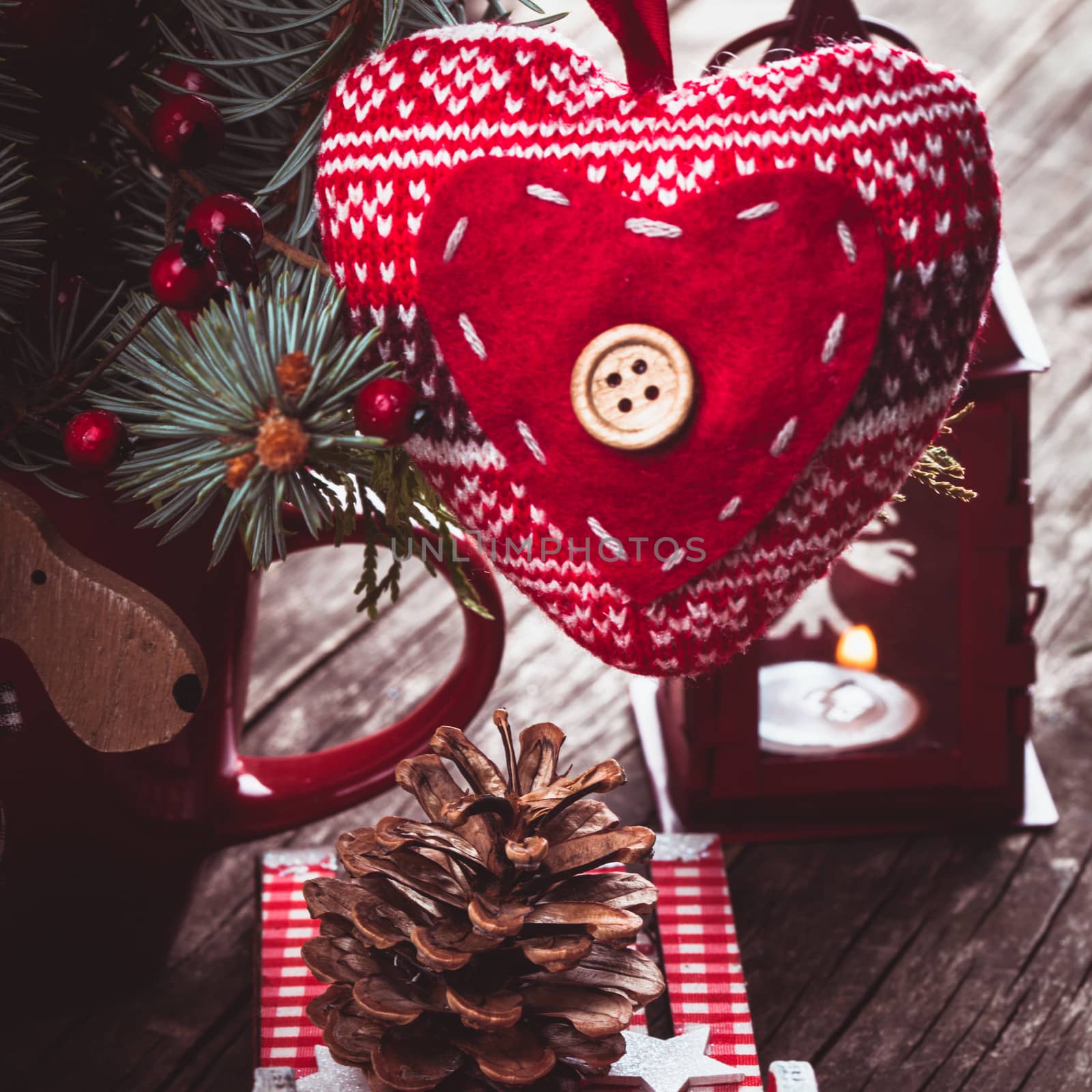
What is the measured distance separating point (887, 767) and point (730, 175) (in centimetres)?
40

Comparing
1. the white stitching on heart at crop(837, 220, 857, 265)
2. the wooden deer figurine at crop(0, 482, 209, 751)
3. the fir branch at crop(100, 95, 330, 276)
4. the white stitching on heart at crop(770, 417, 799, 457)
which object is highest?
the white stitching on heart at crop(837, 220, 857, 265)

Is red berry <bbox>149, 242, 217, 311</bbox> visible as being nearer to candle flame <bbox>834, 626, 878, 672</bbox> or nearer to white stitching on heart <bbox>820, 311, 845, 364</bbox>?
white stitching on heart <bbox>820, 311, 845, 364</bbox>

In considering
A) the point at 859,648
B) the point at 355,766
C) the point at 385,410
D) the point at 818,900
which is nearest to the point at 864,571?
the point at 859,648

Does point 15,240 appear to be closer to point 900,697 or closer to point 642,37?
point 642,37

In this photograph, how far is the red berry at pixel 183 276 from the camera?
0.43 meters

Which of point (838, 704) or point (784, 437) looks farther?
point (838, 704)

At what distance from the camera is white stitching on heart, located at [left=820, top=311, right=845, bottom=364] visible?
41cm

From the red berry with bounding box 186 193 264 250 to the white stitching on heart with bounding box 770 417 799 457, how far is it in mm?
181

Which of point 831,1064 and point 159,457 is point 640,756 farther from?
point 159,457

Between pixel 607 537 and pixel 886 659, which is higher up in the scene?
pixel 607 537

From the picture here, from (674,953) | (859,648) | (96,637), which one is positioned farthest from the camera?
(859,648)

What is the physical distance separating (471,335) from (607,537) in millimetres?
76

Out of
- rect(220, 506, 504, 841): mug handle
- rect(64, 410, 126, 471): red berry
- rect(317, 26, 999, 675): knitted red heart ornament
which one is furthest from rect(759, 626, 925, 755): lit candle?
rect(64, 410, 126, 471): red berry

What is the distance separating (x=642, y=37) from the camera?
43 cm
